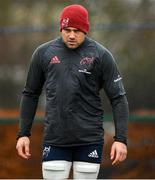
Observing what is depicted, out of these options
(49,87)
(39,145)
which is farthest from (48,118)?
(39,145)

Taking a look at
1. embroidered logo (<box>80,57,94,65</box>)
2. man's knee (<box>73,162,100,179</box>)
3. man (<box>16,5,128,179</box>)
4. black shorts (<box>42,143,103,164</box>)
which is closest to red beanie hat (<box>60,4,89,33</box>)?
man (<box>16,5,128,179</box>)

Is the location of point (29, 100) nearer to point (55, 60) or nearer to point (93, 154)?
point (55, 60)

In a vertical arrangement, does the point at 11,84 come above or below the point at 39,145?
above

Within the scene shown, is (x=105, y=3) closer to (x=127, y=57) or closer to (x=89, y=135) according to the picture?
(x=127, y=57)

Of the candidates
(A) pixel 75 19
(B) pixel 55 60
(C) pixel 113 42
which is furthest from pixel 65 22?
(C) pixel 113 42

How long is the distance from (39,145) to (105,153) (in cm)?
86

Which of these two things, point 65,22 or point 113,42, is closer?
point 65,22

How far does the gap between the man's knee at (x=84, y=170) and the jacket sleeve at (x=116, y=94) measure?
28cm

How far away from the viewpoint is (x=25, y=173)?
10047 mm

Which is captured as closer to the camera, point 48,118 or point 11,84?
point 48,118

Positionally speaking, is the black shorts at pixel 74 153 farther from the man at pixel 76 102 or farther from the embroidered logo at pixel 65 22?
the embroidered logo at pixel 65 22

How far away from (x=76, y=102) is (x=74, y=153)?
0.38 metres

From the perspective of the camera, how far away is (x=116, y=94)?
18.5 ft

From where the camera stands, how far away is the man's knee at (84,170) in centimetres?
554
